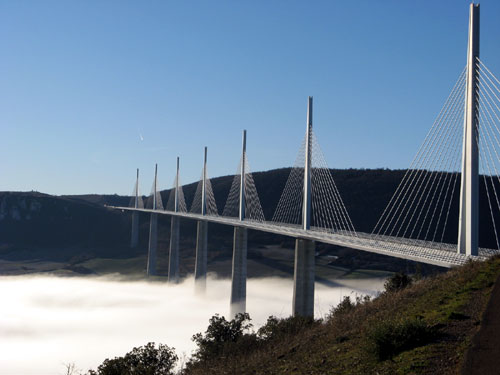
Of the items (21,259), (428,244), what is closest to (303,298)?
(428,244)

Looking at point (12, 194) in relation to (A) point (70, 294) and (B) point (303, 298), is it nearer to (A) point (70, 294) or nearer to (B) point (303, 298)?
(A) point (70, 294)

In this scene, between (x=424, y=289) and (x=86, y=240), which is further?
(x=86, y=240)

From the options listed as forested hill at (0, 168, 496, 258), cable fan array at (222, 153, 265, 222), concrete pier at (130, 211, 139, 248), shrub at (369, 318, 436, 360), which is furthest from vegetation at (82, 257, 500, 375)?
concrete pier at (130, 211, 139, 248)

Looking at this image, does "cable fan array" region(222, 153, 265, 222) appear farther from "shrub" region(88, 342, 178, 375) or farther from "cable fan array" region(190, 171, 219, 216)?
"shrub" region(88, 342, 178, 375)

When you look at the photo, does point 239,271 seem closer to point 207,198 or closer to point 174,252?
point 174,252

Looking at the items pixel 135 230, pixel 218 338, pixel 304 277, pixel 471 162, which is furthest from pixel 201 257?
pixel 471 162

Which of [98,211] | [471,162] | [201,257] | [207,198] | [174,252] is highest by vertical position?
[207,198]
